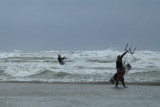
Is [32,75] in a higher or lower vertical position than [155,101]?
higher

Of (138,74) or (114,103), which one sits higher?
(138,74)

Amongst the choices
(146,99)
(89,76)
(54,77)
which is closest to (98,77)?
(89,76)

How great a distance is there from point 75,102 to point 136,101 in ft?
6.62

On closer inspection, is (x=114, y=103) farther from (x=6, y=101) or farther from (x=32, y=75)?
(x=32, y=75)

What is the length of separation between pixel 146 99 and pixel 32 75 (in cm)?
1371

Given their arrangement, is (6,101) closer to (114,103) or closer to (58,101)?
(58,101)

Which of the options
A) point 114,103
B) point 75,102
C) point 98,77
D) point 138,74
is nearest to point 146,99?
point 114,103

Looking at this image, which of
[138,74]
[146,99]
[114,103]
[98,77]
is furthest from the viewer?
[138,74]

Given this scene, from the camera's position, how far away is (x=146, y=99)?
39.7 ft

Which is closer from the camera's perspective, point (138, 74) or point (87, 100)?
point (87, 100)

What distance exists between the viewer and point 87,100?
1177cm

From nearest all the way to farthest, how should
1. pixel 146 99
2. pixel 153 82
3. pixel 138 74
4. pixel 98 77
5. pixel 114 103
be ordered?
pixel 114 103 < pixel 146 99 < pixel 153 82 < pixel 98 77 < pixel 138 74

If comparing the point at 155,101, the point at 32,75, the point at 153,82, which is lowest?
the point at 155,101

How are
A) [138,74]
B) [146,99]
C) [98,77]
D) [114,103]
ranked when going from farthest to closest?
[138,74] → [98,77] → [146,99] → [114,103]
